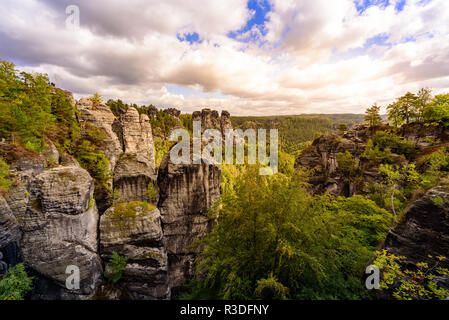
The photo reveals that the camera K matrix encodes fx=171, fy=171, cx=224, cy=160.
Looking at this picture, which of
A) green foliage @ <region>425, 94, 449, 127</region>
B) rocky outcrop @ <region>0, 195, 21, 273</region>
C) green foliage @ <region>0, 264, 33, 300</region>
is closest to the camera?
green foliage @ <region>0, 264, 33, 300</region>

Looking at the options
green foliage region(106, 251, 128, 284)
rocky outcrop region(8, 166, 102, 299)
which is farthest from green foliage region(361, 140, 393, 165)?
rocky outcrop region(8, 166, 102, 299)

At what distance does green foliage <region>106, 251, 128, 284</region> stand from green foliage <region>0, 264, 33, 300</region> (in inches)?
149

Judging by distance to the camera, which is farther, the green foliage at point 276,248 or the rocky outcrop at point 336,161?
the rocky outcrop at point 336,161

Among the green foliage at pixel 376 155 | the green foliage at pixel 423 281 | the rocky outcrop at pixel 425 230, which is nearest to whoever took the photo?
the green foliage at pixel 423 281

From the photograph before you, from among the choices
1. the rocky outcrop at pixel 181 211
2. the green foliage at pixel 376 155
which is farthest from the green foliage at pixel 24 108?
the green foliage at pixel 376 155

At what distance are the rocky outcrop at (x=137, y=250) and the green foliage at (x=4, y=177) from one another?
5.08 metres

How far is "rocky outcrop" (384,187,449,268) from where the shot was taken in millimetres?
6793

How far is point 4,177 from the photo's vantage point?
943 centimetres

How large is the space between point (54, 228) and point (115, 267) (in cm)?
447

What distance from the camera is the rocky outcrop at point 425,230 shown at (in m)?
6.79

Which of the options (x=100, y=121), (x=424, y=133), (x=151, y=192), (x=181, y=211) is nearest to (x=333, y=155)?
(x=424, y=133)

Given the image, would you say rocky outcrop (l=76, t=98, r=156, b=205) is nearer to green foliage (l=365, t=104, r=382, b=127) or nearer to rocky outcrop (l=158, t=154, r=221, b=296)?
rocky outcrop (l=158, t=154, r=221, b=296)

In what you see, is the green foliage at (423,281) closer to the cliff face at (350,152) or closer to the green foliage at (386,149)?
the cliff face at (350,152)

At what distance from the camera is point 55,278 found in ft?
33.1
